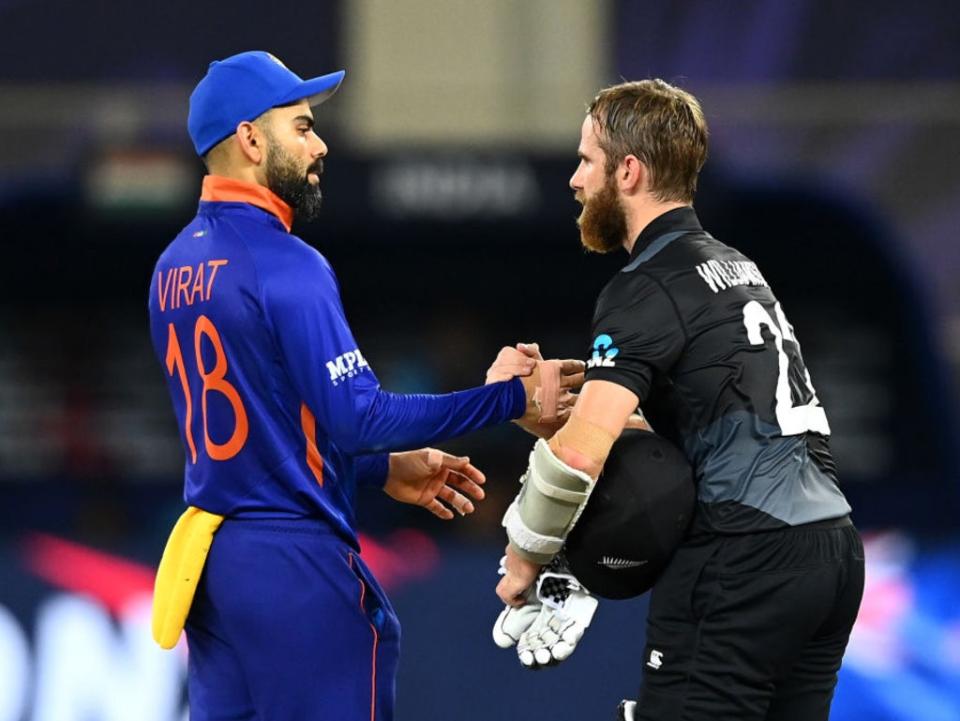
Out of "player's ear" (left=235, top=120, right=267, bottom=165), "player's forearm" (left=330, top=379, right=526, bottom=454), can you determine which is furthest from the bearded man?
"player's ear" (left=235, top=120, right=267, bottom=165)

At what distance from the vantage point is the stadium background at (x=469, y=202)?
10336mm

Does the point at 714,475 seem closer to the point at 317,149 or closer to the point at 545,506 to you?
the point at 545,506

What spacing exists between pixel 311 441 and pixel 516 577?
1.94 feet

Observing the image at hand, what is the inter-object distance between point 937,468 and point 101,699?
6.15 meters

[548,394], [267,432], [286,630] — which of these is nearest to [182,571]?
[286,630]

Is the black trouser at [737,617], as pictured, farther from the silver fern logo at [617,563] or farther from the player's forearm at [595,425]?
the player's forearm at [595,425]

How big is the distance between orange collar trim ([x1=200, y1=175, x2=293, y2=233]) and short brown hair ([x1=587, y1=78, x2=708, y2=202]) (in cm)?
82

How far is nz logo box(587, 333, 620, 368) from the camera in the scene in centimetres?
408

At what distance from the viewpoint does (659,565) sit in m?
4.20

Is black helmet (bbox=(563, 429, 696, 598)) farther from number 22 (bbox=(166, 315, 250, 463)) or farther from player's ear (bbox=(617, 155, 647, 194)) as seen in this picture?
number 22 (bbox=(166, 315, 250, 463))

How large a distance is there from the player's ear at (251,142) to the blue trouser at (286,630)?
896 mm

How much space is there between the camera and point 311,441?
173 inches

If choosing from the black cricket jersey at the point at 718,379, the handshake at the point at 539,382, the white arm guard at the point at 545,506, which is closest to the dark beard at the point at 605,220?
the black cricket jersey at the point at 718,379

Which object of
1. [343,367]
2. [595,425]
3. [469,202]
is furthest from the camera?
[469,202]
